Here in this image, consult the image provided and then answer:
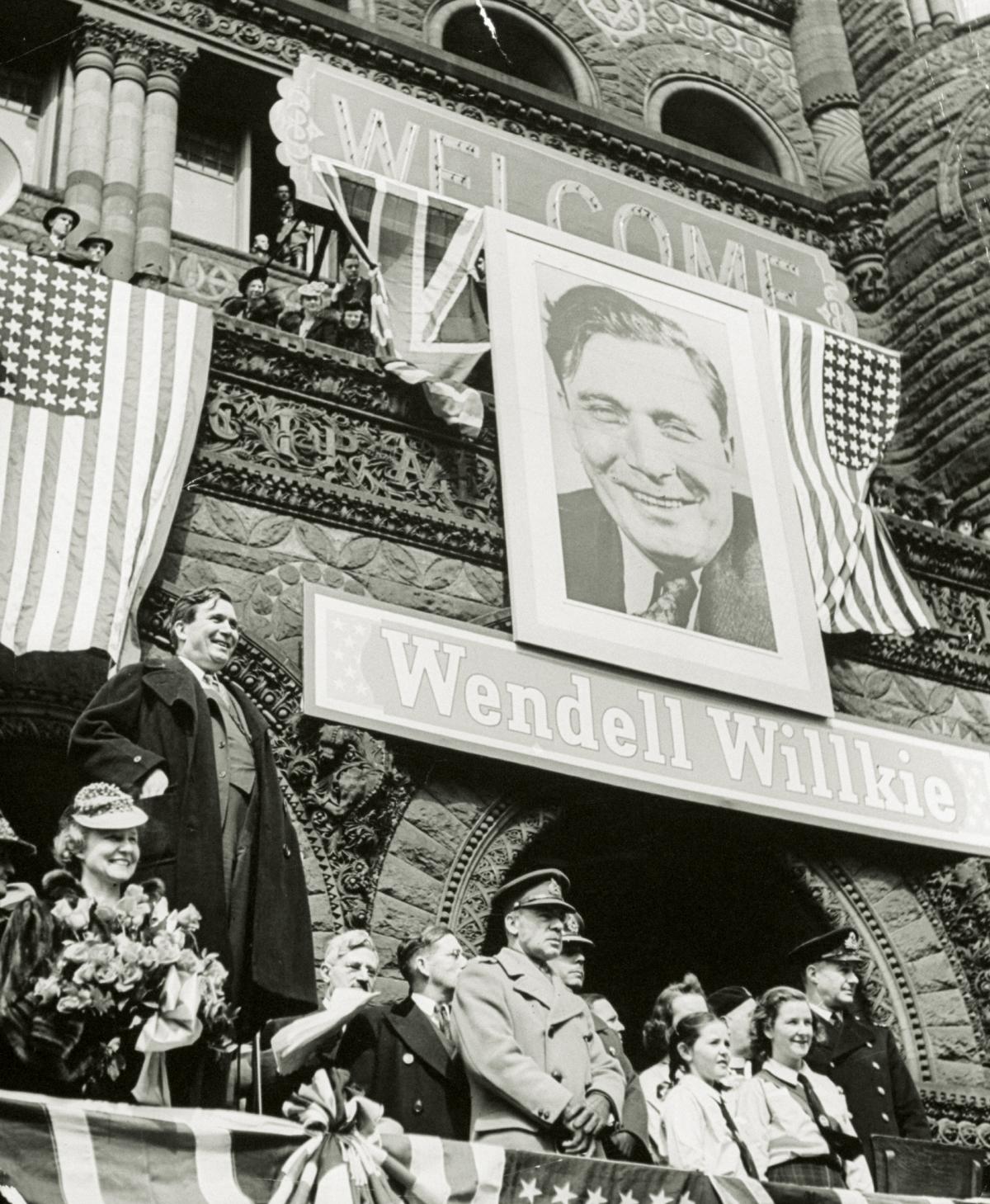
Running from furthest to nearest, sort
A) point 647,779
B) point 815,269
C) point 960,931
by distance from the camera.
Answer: point 815,269, point 960,931, point 647,779

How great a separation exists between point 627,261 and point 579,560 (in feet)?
10.2

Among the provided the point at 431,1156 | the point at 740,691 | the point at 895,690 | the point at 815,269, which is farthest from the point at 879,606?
the point at 431,1156

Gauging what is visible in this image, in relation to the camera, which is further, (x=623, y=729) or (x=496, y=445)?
(x=496, y=445)

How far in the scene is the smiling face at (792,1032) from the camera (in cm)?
862

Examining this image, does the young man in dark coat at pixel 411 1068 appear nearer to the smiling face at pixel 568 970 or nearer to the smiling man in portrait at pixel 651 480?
the smiling face at pixel 568 970

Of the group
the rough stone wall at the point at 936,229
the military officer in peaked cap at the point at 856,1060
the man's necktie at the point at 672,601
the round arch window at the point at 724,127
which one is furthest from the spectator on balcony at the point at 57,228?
the rough stone wall at the point at 936,229

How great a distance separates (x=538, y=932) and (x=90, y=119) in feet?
30.3

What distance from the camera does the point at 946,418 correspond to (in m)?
17.3

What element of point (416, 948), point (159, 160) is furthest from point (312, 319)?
point (416, 948)

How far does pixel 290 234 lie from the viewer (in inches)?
565

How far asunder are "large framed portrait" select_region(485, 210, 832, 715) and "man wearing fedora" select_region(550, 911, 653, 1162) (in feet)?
11.2

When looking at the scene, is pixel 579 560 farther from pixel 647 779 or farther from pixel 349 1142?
pixel 349 1142

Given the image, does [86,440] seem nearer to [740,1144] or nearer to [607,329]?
[607,329]

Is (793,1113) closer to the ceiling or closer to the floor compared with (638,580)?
closer to the floor
